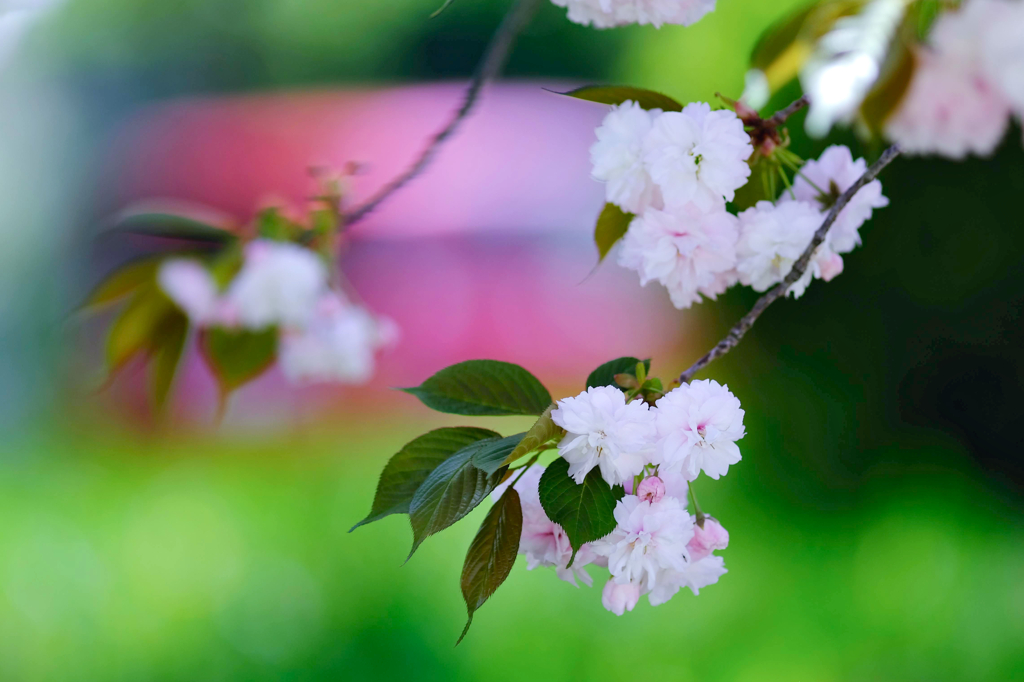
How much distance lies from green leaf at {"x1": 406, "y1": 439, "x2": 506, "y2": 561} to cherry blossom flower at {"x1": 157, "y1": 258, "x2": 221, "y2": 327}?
1.40 ft

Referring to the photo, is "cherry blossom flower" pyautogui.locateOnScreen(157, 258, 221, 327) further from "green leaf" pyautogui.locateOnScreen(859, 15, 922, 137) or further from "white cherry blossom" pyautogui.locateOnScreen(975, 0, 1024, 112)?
"white cherry blossom" pyautogui.locateOnScreen(975, 0, 1024, 112)

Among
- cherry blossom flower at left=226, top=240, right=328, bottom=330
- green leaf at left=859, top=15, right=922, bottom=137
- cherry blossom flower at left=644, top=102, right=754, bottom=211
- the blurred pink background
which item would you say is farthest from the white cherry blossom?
the blurred pink background

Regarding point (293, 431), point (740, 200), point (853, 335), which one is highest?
point (740, 200)

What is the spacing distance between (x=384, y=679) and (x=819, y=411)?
1164 millimetres

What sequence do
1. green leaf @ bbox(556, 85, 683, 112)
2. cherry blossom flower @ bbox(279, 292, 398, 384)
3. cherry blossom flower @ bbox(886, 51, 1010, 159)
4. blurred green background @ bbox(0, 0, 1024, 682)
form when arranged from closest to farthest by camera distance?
green leaf @ bbox(556, 85, 683, 112)
cherry blossom flower @ bbox(886, 51, 1010, 159)
cherry blossom flower @ bbox(279, 292, 398, 384)
blurred green background @ bbox(0, 0, 1024, 682)

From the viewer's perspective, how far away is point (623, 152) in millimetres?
343

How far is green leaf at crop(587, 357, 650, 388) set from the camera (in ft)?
1.06

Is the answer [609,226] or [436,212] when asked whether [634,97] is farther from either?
[436,212]

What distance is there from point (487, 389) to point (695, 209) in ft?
0.43

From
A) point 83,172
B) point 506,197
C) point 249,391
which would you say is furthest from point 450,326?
point 83,172

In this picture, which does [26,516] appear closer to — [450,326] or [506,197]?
[450,326]

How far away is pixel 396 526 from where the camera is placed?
167cm

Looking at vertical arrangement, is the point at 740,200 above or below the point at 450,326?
above

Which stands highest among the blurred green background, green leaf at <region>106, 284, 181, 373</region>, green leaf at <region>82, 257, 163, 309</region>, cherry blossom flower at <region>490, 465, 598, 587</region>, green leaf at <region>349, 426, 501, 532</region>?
green leaf at <region>349, 426, 501, 532</region>
